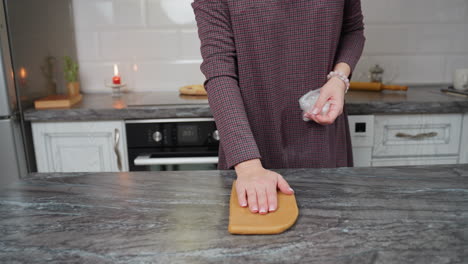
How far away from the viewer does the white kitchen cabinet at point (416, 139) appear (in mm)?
1542

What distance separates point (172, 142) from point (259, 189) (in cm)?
94

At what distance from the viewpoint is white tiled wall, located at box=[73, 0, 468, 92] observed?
196cm

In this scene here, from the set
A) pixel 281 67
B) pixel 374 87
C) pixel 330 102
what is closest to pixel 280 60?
pixel 281 67

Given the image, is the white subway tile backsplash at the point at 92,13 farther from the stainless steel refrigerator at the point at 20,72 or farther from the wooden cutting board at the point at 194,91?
the wooden cutting board at the point at 194,91

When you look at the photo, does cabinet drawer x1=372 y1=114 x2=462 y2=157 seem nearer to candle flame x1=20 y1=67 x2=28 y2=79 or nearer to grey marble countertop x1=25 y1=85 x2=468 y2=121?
grey marble countertop x1=25 y1=85 x2=468 y2=121

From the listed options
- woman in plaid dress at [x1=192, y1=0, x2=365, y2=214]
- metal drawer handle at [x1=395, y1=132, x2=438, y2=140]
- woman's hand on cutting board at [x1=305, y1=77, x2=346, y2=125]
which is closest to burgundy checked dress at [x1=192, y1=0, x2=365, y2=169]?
woman in plaid dress at [x1=192, y1=0, x2=365, y2=214]

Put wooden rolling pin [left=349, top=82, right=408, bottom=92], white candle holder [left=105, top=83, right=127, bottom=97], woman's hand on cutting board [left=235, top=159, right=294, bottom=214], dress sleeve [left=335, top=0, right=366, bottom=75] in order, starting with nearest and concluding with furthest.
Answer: woman's hand on cutting board [left=235, top=159, right=294, bottom=214]
dress sleeve [left=335, top=0, right=366, bottom=75]
wooden rolling pin [left=349, top=82, right=408, bottom=92]
white candle holder [left=105, top=83, right=127, bottom=97]

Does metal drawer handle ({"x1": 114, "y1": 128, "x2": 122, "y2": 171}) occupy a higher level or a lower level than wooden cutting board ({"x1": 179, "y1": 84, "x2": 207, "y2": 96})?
lower

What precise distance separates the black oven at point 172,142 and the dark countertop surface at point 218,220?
2.26 ft

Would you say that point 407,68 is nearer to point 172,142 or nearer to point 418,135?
point 418,135

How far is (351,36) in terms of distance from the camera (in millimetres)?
1104

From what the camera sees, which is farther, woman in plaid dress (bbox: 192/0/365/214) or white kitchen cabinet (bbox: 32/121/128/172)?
white kitchen cabinet (bbox: 32/121/128/172)

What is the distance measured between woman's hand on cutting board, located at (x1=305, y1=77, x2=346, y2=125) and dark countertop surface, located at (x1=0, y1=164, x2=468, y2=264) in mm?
126

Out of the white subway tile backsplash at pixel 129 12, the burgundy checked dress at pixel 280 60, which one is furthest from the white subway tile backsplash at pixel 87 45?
the burgundy checked dress at pixel 280 60
